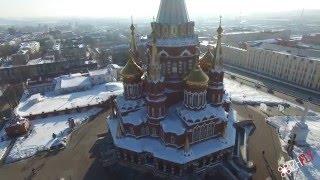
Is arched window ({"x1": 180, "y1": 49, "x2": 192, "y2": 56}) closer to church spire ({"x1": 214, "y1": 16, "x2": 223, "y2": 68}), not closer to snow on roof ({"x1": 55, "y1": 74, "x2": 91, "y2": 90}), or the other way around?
church spire ({"x1": 214, "y1": 16, "x2": 223, "y2": 68})

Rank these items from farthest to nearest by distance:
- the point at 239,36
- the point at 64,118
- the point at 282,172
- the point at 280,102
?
the point at 239,36 < the point at 280,102 < the point at 64,118 < the point at 282,172

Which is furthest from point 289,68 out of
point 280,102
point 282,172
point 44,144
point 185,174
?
point 44,144

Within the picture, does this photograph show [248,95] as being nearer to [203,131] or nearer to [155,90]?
[203,131]

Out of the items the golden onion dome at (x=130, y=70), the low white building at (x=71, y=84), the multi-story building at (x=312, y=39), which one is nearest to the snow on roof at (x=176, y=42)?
the golden onion dome at (x=130, y=70)

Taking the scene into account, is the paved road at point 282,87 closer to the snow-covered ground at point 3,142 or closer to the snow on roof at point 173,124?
the snow on roof at point 173,124

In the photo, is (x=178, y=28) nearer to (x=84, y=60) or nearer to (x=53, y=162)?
(x=53, y=162)

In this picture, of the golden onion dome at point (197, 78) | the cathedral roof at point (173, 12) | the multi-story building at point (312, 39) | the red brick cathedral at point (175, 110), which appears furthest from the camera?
the multi-story building at point (312, 39)

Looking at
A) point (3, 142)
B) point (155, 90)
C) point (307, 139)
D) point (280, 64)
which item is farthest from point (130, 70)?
point (280, 64)
